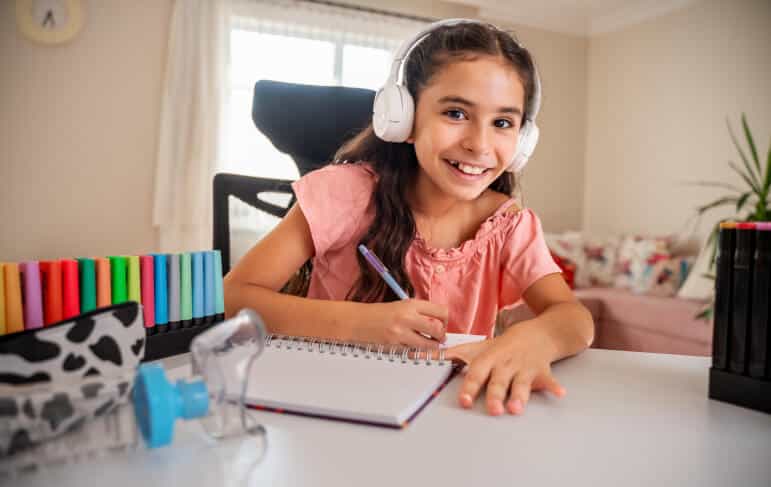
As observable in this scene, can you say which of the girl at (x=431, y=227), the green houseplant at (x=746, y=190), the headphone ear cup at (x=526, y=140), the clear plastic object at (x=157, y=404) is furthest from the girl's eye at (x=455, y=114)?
the green houseplant at (x=746, y=190)

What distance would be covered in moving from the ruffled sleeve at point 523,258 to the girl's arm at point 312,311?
1.14 ft

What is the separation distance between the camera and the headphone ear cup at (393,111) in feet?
2.88

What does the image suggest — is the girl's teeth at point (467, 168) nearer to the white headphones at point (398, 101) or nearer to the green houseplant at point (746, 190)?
the white headphones at point (398, 101)

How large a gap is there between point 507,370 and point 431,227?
60 centimetres

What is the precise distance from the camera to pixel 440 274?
3.34 ft

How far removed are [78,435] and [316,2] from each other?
365cm

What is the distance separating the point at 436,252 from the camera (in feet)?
3.31

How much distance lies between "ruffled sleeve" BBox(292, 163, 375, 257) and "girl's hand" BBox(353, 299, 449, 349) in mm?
326

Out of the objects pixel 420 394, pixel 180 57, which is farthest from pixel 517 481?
pixel 180 57

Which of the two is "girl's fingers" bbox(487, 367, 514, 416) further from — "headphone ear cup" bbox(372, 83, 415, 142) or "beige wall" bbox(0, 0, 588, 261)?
"beige wall" bbox(0, 0, 588, 261)

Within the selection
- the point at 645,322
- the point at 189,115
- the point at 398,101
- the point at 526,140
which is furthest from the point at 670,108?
the point at 398,101

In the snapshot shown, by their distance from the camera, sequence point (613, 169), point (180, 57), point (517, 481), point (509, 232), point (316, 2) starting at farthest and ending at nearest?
point (613, 169), point (316, 2), point (180, 57), point (509, 232), point (517, 481)

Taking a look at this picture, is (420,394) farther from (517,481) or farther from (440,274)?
(440,274)

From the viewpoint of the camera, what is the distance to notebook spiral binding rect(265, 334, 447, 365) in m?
0.53
